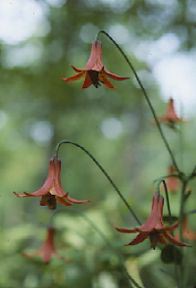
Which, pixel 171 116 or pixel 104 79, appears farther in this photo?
pixel 171 116

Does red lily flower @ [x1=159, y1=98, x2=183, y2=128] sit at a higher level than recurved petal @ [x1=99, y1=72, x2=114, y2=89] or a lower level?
lower

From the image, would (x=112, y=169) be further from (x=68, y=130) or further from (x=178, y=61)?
(x=178, y=61)

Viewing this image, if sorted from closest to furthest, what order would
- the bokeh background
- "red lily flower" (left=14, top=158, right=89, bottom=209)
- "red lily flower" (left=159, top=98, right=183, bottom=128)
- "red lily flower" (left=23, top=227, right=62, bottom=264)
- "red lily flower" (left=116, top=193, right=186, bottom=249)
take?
1. "red lily flower" (left=116, top=193, right=186, bottom=249)
2. "red lily flower" (left=14, top=158, right=89, bottom=209)
3. "red lily flower" (left=159, top=98, right=183, bottom=128)
4. "red lily flower" (left=23, top=227, right=62, bottom=264)
5. the bokeh background

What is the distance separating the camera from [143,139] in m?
13.7

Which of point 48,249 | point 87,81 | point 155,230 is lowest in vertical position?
point 48,249

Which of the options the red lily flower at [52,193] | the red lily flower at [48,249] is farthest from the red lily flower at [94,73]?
the red lily flower at [48,249]

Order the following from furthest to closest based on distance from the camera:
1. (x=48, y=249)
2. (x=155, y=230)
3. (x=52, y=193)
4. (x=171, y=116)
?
(x=48, y=249) → (x=171, y=116) → (x=52, y=193) → (x=155, y=230)

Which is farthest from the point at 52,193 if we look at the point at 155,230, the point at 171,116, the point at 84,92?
the point at 84,92

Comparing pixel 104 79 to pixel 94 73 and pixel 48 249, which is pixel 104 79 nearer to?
pixel 94 73

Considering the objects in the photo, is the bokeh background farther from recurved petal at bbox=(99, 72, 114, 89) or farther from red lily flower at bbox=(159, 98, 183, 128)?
recurved petal at bbox=(99, 72, 114, 89)

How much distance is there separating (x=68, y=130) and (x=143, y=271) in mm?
4073

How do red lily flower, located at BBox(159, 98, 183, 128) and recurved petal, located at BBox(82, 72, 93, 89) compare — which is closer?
recurved petal, located at BBox(82, 72, 93, 89)

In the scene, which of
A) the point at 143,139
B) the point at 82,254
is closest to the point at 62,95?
the point at 82,254

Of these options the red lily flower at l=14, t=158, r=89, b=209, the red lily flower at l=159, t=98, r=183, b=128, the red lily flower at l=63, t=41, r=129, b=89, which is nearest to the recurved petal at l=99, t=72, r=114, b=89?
the red lily flower at l=63, t=41, r=129, b=89
